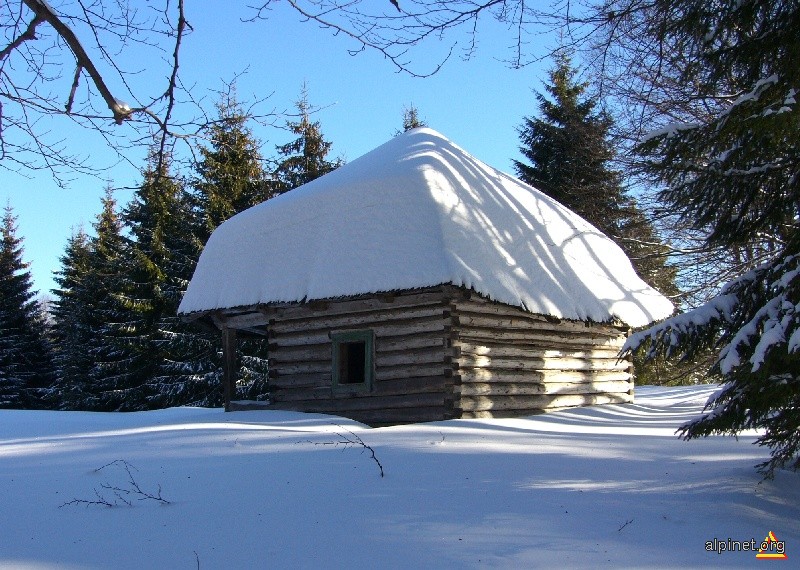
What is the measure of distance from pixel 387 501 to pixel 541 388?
27.0ft

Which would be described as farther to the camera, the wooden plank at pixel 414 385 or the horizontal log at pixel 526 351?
the horizontal log at pixel 526 351

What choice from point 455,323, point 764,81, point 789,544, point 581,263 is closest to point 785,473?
point 789,544

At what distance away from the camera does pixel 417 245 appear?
1194 cm

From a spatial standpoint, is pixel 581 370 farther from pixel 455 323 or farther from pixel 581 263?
pixel 455 323

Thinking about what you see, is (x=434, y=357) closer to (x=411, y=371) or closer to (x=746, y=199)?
(x=411, y=371)

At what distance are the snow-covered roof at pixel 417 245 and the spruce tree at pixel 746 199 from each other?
5.10 m

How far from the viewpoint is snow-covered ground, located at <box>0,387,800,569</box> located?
4.56m

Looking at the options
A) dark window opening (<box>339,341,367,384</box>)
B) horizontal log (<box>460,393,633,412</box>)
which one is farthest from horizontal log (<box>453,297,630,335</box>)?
dark window opening (<box>339,341,367,384</box>)

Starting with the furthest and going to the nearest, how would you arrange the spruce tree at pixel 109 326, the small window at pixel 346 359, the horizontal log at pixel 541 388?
the spruce tree at pixel 109 326 → the small window at pixel 346 359 → the horizontal log at pixel 541 388

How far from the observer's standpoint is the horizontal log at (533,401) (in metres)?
11.8

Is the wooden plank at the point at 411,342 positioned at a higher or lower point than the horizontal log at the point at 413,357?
higher

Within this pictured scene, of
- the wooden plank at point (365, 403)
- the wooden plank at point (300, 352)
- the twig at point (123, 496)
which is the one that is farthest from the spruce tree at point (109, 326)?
the twig at point (123, 496)

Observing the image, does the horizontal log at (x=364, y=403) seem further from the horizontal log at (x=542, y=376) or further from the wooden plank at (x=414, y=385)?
the horizontal log at (x=542, y=376)

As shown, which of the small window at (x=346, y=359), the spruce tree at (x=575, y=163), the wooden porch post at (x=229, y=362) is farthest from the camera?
the spruce tree at (x=575, y=163)
